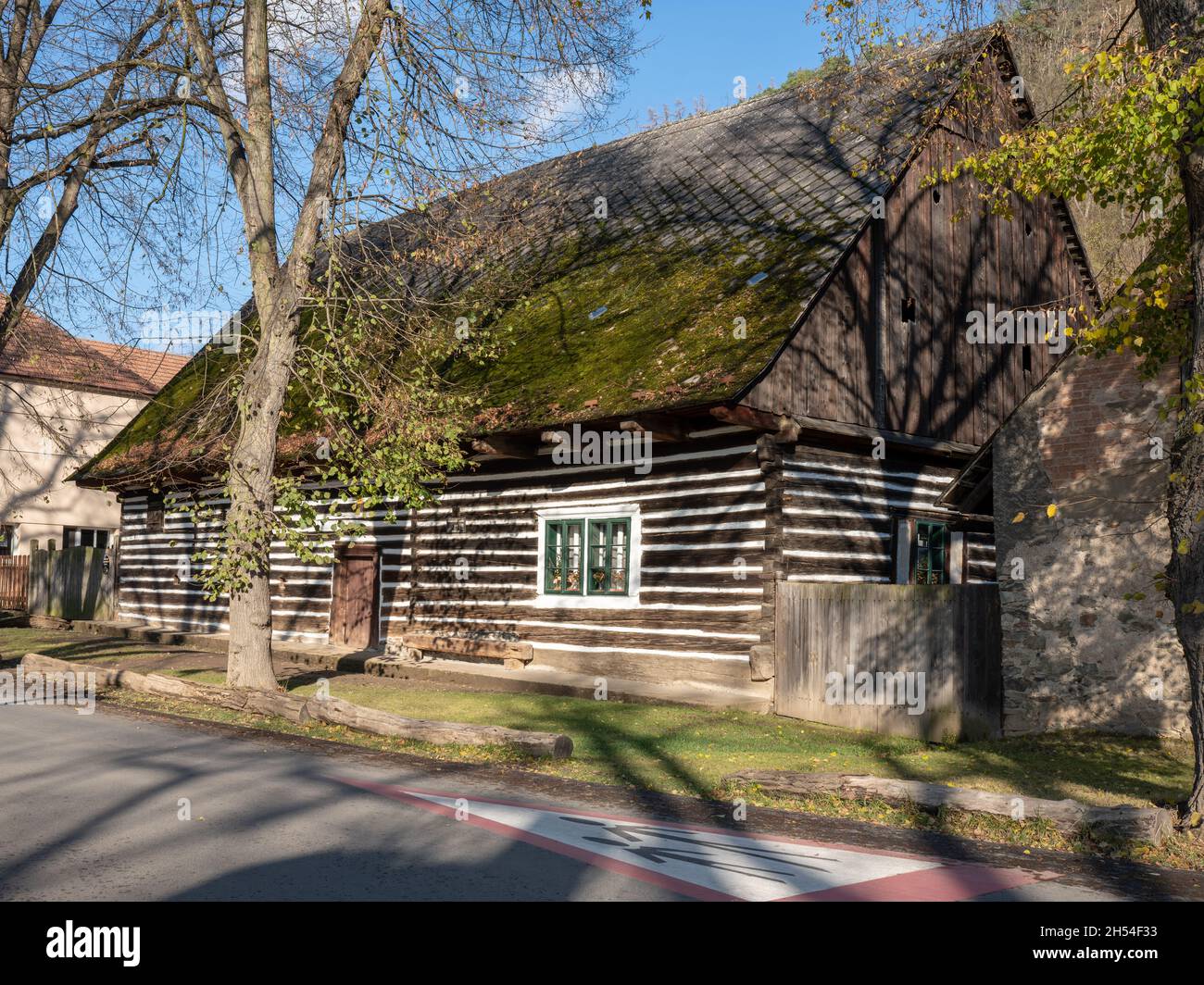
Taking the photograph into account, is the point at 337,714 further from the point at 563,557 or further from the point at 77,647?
the point at 77,647

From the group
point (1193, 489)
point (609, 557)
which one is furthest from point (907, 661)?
point (1193, 489)

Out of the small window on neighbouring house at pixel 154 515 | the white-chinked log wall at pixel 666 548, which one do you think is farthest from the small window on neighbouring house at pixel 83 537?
the white-chinked log wall at pixel 666 548

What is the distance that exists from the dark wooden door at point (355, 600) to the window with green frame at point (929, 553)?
10.1 m

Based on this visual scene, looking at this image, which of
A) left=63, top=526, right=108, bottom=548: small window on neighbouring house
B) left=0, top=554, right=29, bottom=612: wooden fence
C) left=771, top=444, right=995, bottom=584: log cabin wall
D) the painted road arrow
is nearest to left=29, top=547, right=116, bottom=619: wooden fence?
left=0, top=554, right=29, bottom=612: wooden fence

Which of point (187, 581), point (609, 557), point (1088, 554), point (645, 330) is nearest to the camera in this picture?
point (1088, 554)

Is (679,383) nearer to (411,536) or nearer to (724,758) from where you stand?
(724,758)

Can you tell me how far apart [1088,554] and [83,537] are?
128 ft

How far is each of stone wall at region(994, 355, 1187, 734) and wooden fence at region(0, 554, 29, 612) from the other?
30785 mm

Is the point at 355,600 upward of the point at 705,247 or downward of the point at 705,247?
downward

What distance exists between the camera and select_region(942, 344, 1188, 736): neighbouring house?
12.3 meters

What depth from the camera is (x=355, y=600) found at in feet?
72.6
